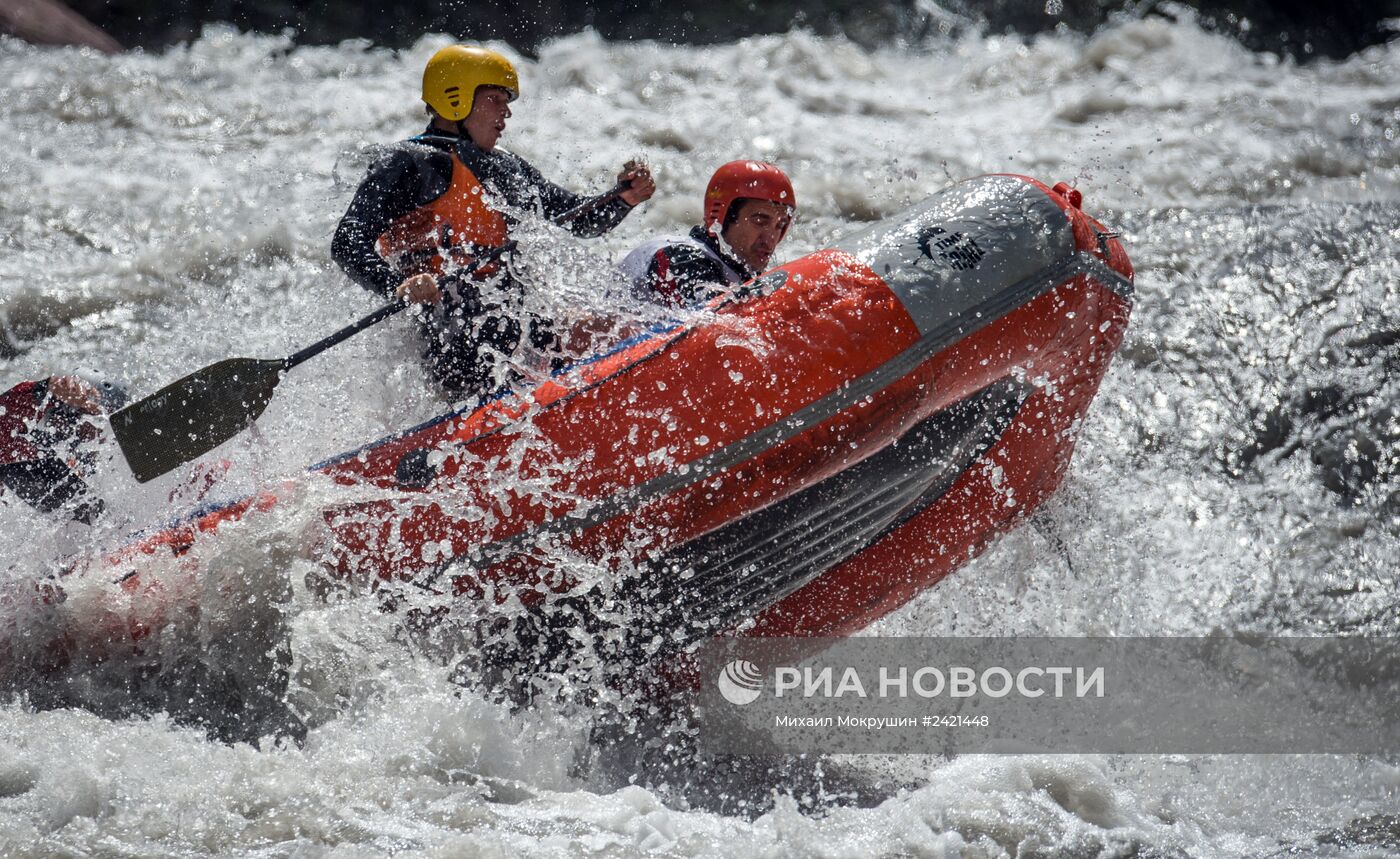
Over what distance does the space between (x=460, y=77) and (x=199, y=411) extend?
1.19 m

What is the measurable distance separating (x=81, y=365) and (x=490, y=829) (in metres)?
3.43

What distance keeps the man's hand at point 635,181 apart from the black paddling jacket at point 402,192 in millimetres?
210

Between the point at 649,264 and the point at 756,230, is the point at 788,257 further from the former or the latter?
the point at 649,264

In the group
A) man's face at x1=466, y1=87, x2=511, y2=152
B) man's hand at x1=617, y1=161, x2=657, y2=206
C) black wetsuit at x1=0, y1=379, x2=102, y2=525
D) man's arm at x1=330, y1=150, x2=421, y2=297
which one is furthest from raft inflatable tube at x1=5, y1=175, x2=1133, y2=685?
man's face at x1=466, y1=87, x2=511, y2=152

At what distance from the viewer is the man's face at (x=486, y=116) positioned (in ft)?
13.0

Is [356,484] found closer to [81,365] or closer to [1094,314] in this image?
[1094,314]

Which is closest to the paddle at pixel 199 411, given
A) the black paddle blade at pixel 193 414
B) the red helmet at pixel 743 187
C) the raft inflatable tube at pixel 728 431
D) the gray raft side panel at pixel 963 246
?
the black paddle blade at pixel 193 414

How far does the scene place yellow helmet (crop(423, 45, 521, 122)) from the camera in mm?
3900

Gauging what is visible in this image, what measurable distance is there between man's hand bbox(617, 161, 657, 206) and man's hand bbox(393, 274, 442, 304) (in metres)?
0.68

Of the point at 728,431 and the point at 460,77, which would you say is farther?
the point at 460,77

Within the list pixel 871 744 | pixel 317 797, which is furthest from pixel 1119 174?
pixel 317 797

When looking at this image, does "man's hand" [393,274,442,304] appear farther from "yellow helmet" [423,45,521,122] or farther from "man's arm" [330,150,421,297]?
"yellow helmet" [423,45,521,122]

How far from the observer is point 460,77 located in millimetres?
3910

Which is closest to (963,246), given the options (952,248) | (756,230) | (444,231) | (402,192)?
(952,248)
